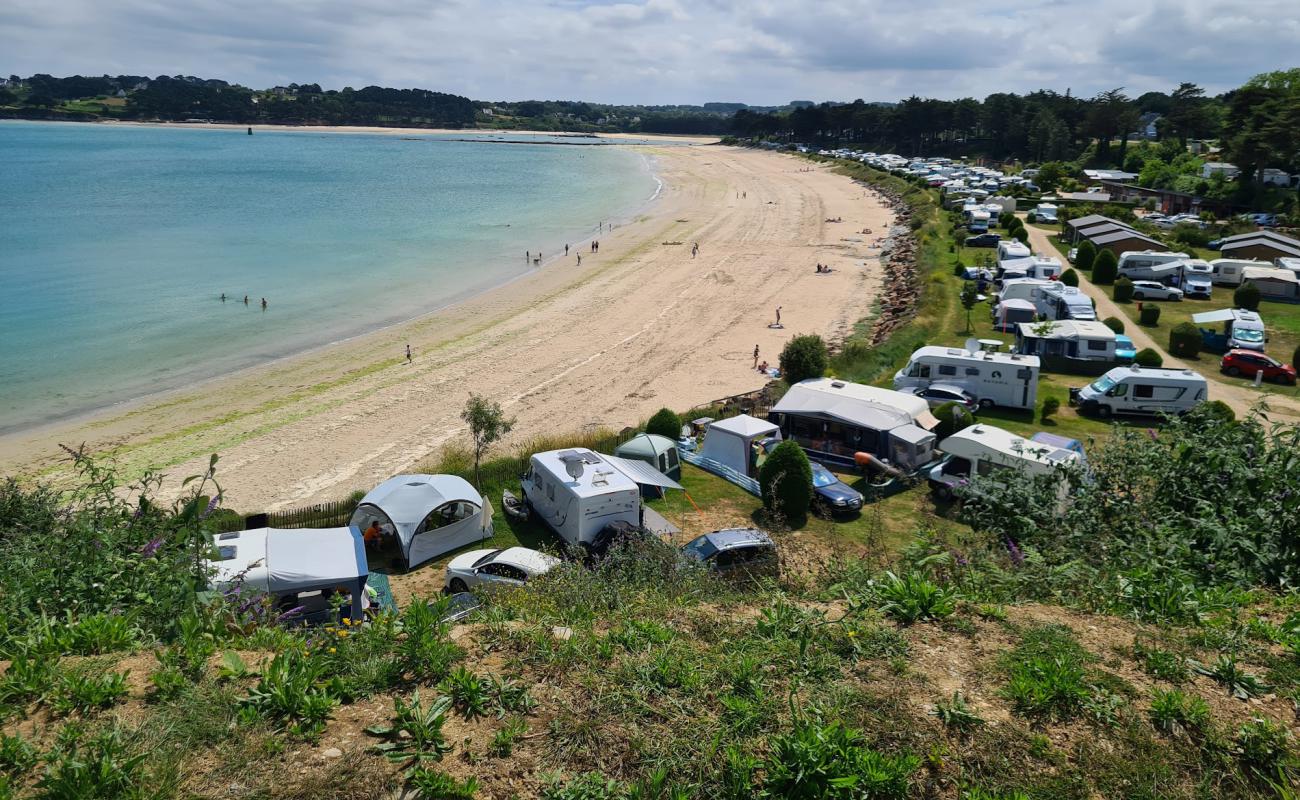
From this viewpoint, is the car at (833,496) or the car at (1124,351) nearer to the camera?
the car at (833,496)

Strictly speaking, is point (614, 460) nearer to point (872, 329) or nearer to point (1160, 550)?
point (1160, 550)

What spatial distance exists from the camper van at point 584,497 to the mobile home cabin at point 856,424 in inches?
244

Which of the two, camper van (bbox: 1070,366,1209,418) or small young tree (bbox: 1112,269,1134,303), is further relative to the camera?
small young tree (bbox: 1112,269,1134,303)

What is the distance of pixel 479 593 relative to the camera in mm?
8961

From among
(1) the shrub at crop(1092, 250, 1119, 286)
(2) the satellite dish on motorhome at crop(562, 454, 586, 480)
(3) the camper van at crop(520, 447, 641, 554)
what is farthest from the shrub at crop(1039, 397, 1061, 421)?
(1) the shrub at crop(1092, 250, 1119, 286)

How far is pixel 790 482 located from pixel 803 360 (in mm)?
8704

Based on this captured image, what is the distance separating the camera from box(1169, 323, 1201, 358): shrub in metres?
26.6

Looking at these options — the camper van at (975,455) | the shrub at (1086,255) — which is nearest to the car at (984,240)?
the shrub at (1086,255)

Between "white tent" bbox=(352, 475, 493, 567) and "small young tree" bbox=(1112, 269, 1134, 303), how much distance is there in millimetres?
30982

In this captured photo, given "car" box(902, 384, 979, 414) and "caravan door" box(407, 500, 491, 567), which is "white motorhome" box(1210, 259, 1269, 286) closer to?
"car" box(902, 384, 979, 414)

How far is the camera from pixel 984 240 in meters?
47.9

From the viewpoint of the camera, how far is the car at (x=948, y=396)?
71.7 feet

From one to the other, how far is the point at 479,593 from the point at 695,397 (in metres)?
18.3

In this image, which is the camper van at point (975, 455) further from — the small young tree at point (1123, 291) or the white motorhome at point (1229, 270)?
the white motorhome at point (1229, 270)
